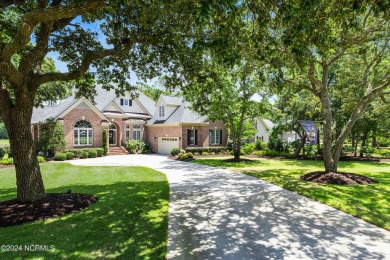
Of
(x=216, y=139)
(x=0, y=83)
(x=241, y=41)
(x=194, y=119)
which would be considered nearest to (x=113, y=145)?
(x=194, y=119)

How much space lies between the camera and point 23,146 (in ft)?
22.6

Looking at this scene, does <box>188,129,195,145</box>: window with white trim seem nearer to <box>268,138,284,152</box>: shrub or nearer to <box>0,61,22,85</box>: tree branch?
<box>268,138,284,152</box>: shrub

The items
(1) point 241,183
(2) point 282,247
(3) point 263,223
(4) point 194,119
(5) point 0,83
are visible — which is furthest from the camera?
(4) point 194,119

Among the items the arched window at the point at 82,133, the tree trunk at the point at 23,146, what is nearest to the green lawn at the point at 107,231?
the tree trunk at the point at 23,146

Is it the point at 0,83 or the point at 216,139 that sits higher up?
the point at 0,83

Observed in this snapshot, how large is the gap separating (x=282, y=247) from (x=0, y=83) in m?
8.38

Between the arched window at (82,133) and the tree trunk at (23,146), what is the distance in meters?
19.2

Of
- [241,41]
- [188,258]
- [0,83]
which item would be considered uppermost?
[241,41]

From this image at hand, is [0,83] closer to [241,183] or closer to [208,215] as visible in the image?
[208,215]

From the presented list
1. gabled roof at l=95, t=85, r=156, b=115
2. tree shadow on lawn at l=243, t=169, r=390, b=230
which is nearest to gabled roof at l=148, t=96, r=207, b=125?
gabled roof at l=95, t=85, r=156, b=115

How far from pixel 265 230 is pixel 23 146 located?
698cm

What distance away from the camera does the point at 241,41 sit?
6953 millimetres

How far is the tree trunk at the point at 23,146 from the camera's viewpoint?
6.81m

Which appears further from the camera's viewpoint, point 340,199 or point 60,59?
point 60,59
